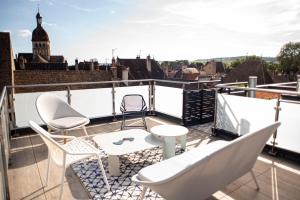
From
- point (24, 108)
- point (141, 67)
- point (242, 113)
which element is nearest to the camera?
point (242, 113)

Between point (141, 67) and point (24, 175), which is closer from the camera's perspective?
point (24, 175)

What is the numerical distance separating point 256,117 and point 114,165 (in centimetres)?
265

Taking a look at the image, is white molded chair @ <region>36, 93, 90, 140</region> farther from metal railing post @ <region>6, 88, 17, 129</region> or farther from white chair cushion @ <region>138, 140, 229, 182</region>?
white chair cushion @ <region>138, 140, 229, 182</region>

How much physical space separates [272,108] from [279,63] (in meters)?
49.6

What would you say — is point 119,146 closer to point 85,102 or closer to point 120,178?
point 120,178

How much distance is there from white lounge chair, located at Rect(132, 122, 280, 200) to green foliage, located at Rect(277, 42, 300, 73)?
4877 centimetres

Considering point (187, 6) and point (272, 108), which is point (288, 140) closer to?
point (272, 108)

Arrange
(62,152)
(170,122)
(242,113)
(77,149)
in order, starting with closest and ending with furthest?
1. (62,152)
2. (77,149)
3. (242,113)
4. (170,122)

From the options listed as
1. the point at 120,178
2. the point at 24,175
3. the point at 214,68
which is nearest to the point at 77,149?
the point at 120,178

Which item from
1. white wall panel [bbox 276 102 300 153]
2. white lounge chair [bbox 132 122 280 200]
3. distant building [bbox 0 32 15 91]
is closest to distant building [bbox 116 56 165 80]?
distant building [bbox 0 32 15 91]

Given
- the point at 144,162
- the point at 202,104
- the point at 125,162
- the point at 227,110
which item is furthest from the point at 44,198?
the point at 202,104

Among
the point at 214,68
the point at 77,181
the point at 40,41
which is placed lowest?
the point at 77,181

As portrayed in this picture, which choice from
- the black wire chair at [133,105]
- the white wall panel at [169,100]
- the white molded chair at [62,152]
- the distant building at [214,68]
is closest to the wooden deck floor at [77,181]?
the white molded chair at [62,152]

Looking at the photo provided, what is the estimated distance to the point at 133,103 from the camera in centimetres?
550
